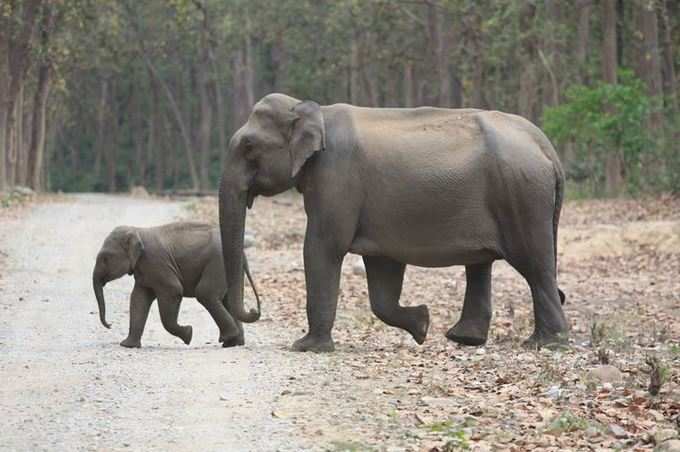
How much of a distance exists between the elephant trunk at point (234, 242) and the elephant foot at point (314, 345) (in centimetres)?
57

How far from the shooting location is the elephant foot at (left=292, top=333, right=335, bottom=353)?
483 inches

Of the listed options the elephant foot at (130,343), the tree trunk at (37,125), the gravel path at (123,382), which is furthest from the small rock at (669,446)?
the tree trunk at (37,125)

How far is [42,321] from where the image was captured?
50.6 feet

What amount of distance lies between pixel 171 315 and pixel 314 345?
177cm

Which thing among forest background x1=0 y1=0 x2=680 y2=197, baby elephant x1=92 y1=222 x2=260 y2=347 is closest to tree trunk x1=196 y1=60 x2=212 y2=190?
forest background x1=0 y1=0 x2=680 y2=197

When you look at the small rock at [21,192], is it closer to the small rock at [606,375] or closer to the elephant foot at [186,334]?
the elephant foot at [186,334]

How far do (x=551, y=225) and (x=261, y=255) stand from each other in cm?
1270

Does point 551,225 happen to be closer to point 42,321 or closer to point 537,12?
point 42,321

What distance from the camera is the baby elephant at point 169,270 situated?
44.0ft

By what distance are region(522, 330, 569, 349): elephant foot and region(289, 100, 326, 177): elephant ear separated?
8.05 feet

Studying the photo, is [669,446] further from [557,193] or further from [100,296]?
[100,296]

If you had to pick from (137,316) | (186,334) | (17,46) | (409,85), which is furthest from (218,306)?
(409,85)

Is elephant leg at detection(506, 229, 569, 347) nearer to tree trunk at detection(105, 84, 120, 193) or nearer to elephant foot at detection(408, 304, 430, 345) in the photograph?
elephant foot at detection(408, 304, 430, 345)

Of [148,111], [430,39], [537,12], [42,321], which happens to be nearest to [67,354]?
[42,321]
